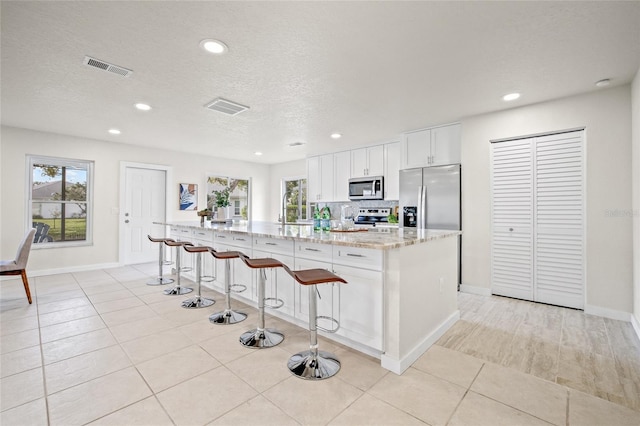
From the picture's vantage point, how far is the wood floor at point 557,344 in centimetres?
195

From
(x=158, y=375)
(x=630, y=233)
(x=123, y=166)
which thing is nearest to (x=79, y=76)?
(x=158, y=375)

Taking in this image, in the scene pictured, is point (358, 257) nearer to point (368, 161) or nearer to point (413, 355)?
point (413, 355)

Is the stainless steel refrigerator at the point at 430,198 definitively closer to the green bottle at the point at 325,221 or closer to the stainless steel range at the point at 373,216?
the stainless steel range at the point at 373,216

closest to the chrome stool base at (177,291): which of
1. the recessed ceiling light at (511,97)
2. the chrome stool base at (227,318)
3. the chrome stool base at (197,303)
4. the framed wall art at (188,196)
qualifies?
the chrome stool base at (197,303)

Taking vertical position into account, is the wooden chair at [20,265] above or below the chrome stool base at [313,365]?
above

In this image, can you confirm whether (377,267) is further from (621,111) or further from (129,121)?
(129,121)

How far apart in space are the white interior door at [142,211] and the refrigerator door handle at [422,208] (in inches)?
207

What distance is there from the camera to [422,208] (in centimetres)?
446

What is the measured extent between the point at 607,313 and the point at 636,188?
1339mm

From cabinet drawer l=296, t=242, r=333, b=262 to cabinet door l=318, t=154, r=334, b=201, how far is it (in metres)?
3.89

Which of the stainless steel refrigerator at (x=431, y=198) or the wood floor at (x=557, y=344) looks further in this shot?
the stainless steel refrigerator at (x=431, y=198)

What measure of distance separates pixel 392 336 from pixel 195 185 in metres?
6.02

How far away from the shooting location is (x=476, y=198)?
3945 mm

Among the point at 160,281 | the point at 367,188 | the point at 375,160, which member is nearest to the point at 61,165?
the point at 160,281
